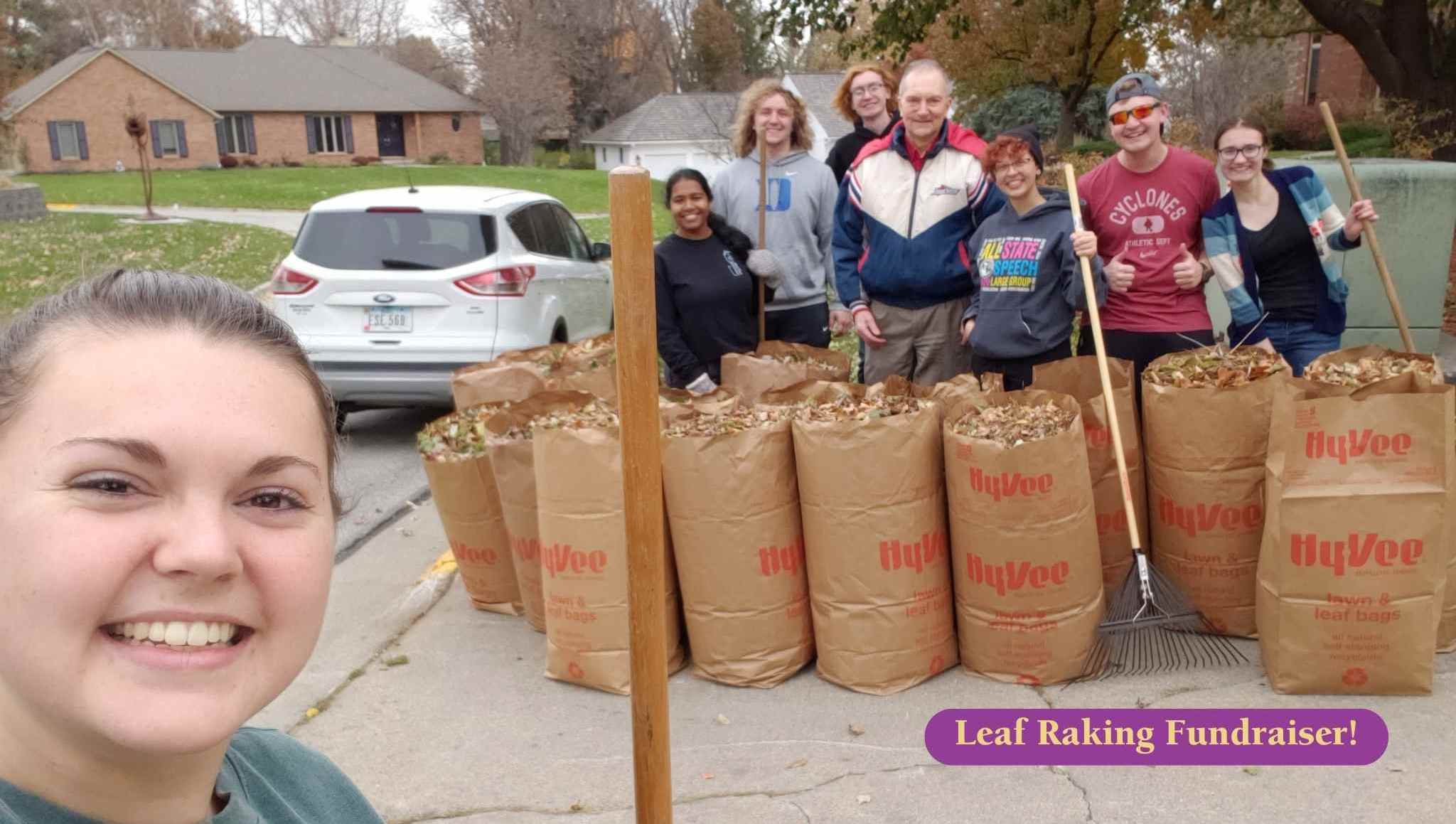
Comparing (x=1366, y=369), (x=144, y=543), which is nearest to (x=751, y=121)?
(x=1366, y=369)

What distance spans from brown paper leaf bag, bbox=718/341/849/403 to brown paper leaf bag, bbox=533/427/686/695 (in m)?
1.08

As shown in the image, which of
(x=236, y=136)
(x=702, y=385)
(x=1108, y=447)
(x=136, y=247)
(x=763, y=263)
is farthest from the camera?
(x=236, y=136)

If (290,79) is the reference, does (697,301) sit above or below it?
below

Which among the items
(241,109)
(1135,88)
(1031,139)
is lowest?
(1031,139)

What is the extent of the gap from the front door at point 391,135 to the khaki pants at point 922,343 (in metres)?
61.5

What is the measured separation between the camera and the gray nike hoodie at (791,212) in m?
5.84

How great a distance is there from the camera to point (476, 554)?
16.1 feet

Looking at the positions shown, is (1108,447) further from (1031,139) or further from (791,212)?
(791,212)

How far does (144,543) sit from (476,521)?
13.1 feet

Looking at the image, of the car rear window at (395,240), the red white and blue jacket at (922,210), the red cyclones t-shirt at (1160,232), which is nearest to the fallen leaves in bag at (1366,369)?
the red cyclones t-shirt at (1160,232)

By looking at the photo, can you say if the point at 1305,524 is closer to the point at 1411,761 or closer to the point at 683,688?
the point at 1411,761

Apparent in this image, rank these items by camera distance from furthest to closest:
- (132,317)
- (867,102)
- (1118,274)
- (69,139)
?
(69,139), (867,102), (1118,274), (132,317)

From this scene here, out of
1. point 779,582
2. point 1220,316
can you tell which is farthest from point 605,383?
point 1220,316

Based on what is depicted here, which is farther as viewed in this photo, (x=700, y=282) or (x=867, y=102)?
(x=867, y=102)
